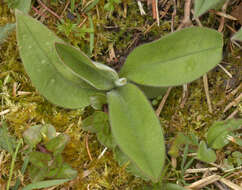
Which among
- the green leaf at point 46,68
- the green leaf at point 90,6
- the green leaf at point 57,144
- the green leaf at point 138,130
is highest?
the green leaf at point 90,6

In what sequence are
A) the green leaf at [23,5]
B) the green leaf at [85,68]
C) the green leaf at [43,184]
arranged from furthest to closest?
the green leaf at [23,5] → the green leaf at [43,184] → the green leaf at [85,68]

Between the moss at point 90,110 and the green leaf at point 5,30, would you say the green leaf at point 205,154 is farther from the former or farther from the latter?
the green leaf at point 5,30

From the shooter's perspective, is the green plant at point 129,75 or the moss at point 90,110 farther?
the moss at point 90,110

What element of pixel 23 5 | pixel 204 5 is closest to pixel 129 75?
pixel 204 5

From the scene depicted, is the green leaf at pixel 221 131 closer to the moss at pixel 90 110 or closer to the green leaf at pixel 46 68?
the moss at pixel 90 110

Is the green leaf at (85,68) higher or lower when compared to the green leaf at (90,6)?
lower

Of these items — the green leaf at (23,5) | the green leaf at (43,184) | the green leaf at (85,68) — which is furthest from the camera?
the green leaf at (23,5)

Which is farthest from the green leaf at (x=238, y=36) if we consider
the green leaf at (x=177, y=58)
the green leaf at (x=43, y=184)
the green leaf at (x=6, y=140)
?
the green leaf at (x=6, y=140)
